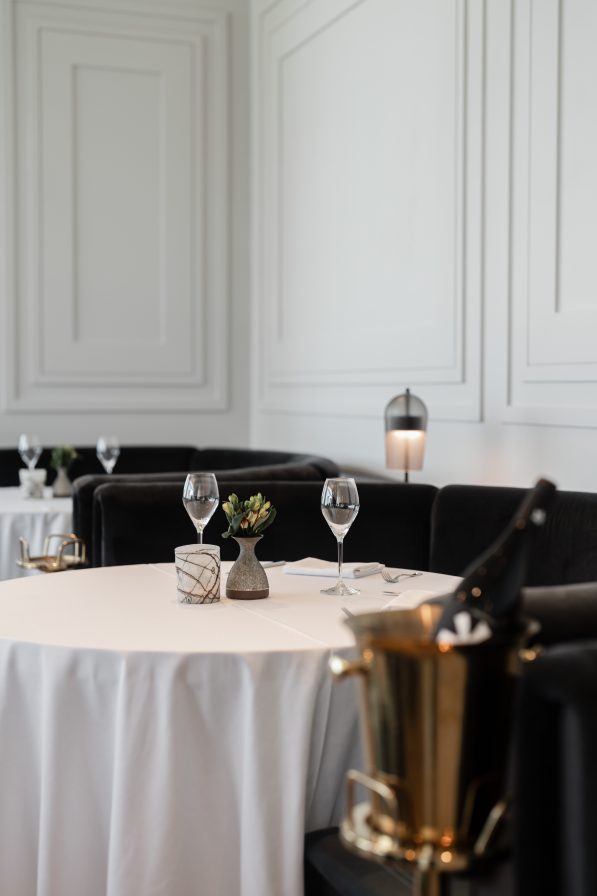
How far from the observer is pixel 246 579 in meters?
2.26

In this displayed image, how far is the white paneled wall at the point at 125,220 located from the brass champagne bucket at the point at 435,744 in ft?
16.5

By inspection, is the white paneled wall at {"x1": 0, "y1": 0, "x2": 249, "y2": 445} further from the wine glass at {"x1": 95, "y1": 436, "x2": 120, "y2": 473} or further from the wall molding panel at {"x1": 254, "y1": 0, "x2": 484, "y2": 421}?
the wine glass at {"x1": 95, "y1": 436, "x2": 120, "y2": 473}

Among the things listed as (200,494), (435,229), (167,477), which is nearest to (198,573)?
(200,494)

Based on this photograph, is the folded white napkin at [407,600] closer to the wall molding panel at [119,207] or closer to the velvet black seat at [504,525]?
the velvet black seat at [504,525]

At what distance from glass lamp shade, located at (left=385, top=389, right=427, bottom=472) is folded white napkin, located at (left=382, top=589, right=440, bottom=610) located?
5.11ft

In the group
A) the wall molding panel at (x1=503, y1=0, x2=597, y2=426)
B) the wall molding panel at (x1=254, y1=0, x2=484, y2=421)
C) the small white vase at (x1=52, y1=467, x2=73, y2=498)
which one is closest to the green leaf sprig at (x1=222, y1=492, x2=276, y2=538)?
the wall molding panel at (x1=503, y1=0, x2=597, y2=426)

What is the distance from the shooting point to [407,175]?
4.38 meters

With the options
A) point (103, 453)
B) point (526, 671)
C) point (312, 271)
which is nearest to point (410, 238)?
point (312, 271)

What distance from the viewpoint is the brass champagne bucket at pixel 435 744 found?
3.68 ft

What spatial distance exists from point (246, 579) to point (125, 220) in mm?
4271

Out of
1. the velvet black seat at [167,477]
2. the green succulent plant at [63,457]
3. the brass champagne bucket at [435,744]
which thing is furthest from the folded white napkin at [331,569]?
the green succulent plant at [63,457]

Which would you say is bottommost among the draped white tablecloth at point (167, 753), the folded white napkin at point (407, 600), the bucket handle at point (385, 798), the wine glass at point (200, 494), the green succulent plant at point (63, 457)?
the draped white tablecloth at point (167, 753)

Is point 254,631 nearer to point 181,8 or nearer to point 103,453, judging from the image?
point 103,453

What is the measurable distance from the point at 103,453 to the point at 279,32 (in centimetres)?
256
